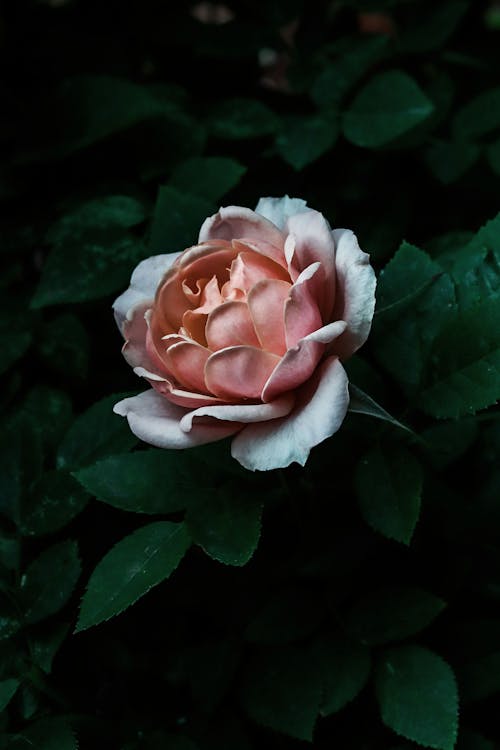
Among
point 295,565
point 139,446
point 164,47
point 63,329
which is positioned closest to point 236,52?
point 164,47

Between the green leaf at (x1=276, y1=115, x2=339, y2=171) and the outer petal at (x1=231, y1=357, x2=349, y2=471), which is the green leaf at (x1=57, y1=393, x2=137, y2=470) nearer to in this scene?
the outer petal at (x1=231, y1=357, x2=349, y2=471)

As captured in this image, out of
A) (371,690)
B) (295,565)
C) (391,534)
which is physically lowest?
(371,690)

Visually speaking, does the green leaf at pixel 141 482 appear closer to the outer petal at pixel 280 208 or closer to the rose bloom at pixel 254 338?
the rose bloom at pixel 254 338

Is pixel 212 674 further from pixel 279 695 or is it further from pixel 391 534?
pixel 391 534

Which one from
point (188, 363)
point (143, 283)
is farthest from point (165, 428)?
point (143, 283)

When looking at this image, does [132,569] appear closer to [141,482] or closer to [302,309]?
[141,482]
